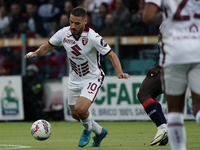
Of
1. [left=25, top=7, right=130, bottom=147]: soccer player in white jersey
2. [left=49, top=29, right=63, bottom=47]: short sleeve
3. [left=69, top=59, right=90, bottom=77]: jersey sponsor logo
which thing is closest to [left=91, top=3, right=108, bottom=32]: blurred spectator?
[left=49, top=29, right=63, bottom=47]: short sleeve

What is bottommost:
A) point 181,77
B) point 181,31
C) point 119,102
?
point 119,102

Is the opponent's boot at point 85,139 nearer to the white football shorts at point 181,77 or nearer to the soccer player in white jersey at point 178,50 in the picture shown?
the soccer player in white jersey at point 178,50

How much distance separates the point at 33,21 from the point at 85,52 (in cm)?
799

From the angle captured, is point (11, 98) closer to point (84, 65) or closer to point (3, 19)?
point (3, 19)

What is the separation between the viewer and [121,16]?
538 inches

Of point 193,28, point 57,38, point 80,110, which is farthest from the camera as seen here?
point 57,38

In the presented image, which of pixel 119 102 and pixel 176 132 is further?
pixel 119 102

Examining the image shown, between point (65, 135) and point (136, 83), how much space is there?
364 cm

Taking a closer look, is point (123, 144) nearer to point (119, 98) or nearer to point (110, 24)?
point (119, 98)

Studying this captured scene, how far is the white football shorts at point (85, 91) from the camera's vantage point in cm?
740

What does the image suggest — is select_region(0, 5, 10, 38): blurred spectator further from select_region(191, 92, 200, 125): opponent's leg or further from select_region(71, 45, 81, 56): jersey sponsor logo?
select_region(191, 92, 200, 125): opponent's leg

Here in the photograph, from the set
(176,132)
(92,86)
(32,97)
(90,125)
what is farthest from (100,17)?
(176,132)

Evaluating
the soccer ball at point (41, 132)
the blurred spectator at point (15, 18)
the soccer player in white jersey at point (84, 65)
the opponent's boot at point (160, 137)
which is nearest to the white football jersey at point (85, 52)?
the soccer player in white jersey at point (84, 65)

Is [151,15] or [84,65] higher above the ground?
[151,15]
